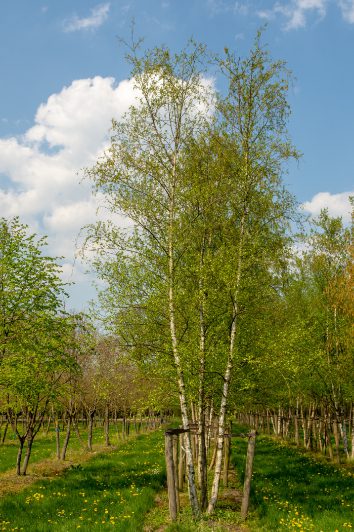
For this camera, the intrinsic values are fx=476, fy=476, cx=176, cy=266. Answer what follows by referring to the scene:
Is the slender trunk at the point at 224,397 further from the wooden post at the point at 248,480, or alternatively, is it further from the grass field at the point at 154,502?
the wooden post at the point at 248,480

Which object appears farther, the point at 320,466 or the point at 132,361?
the point at 320,466

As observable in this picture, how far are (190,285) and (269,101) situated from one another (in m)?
6.81

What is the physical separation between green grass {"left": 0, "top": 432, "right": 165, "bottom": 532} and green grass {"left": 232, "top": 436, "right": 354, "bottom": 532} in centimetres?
363

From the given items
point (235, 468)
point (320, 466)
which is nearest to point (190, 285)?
point (235, 468)

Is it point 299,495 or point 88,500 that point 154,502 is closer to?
point 88,500

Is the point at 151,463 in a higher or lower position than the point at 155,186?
lower

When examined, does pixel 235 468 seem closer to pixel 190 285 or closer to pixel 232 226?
pixel 190 285

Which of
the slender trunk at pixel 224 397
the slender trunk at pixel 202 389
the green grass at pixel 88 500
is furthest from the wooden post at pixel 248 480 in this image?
the green grass at pixel 88 500

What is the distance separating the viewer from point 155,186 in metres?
16.2

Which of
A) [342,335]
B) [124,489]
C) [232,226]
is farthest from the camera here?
[342,335]

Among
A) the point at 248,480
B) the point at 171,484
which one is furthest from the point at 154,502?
the point at 248,480

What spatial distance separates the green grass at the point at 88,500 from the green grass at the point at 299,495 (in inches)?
143

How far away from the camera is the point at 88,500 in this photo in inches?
632

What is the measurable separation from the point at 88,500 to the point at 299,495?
7.39m
